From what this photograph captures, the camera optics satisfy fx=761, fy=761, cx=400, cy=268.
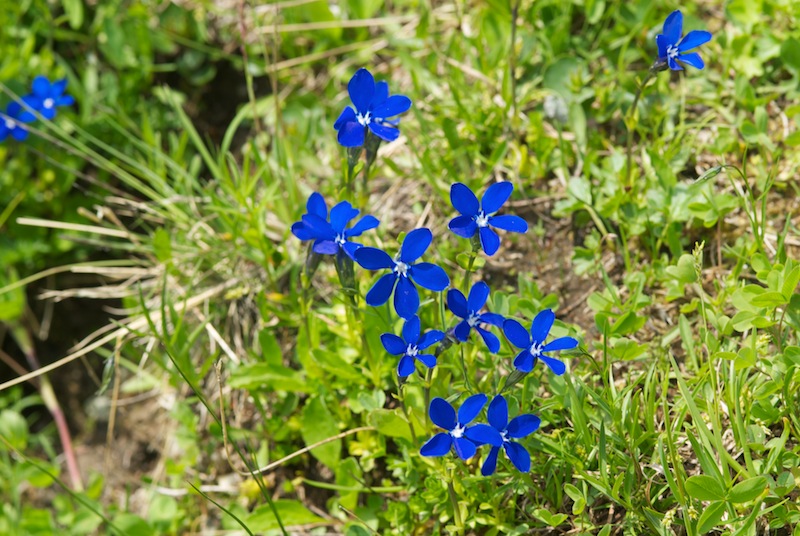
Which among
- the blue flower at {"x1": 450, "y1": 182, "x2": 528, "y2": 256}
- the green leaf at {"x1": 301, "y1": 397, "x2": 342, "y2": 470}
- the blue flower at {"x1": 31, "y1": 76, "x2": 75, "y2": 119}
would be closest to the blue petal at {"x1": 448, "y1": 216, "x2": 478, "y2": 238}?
the blue flower at {"x1": 450, "y1": 182, "x2": 528, "y2": 256}

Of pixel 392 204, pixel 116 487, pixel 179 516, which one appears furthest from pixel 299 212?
pixel 116 487

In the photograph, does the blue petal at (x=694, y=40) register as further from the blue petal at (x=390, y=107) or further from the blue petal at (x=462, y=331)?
the blue petal at (x=462, y=331)

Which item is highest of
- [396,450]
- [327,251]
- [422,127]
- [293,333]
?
[422,127]

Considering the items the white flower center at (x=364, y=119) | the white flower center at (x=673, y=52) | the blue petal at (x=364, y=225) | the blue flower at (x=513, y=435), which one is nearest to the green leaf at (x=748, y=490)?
the blue flower at (x=513, y=435)

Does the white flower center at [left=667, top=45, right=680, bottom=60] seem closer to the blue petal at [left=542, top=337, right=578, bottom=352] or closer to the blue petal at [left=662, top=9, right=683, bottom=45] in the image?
the blue petal at [left=662, top=9, right=683, bottom=45]

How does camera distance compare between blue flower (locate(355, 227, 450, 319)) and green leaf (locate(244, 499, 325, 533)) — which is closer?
blue flower (locate(355, 227, 450, 319))

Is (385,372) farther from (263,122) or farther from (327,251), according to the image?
(263,122)
